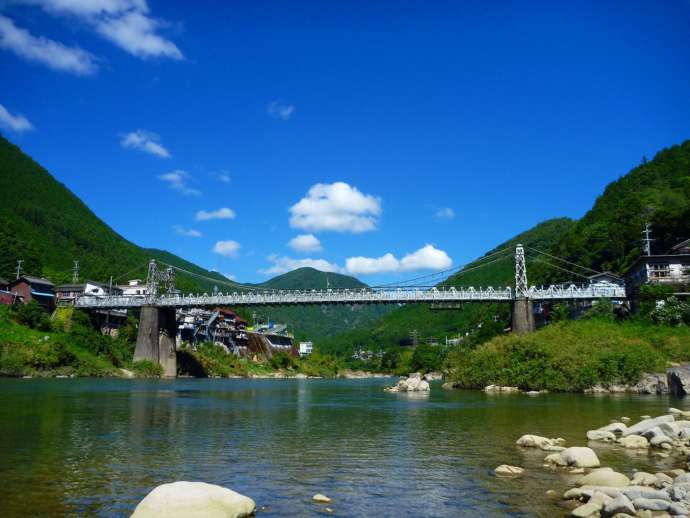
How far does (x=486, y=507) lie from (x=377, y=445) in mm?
7331

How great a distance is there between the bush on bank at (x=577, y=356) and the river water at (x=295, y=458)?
14.8 m

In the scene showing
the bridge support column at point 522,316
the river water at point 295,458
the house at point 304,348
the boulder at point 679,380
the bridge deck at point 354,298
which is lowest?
Result: the river water at point 295,458

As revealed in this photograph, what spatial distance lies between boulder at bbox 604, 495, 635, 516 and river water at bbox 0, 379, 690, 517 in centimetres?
86

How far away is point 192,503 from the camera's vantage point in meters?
8.45

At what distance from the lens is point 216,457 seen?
14.5 meters

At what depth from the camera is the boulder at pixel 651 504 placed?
343 inches

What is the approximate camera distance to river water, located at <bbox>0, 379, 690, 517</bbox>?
1012cm

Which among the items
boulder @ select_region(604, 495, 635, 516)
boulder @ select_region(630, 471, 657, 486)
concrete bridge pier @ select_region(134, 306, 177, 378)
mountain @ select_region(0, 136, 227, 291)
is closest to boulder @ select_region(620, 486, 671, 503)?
boulder @ select_region(604, 495, 635, 516)

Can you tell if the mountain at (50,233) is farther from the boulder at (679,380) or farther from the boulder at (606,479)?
the boulder at (606,479)

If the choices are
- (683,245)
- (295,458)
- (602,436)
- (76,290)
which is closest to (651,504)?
(295,458)

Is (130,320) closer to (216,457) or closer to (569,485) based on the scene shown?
(216,457)

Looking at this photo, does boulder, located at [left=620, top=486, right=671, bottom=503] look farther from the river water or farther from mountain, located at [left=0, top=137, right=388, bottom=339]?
mountain, located at [left=0, top=137, right=388, bottom=339]

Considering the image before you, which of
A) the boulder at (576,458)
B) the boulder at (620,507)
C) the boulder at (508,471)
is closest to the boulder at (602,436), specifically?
the boulder at (576,458)

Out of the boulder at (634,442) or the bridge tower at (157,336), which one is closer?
the boulder at (634,442)
